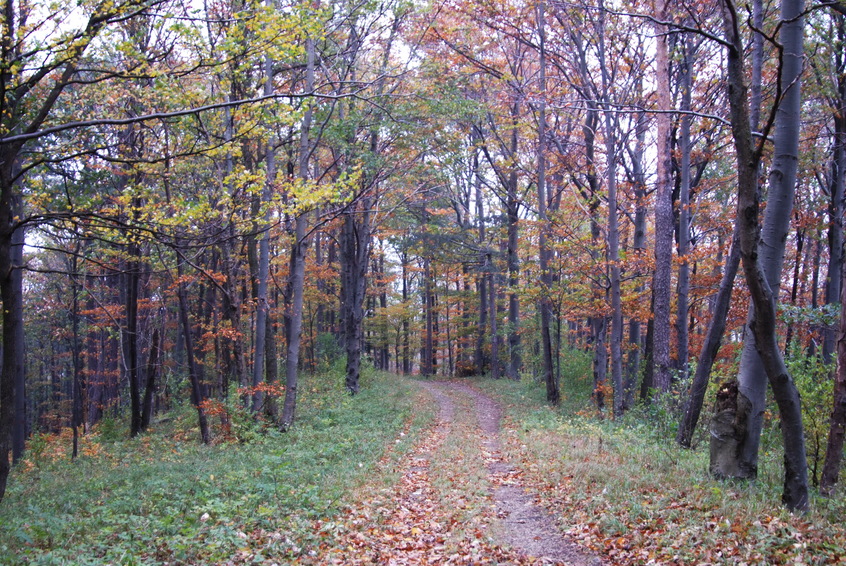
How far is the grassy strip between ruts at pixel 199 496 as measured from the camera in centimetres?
524

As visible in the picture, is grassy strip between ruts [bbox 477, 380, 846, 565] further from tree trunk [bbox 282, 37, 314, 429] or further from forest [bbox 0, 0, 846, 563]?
tree trunk [bbox 282, 37, 314, 429]

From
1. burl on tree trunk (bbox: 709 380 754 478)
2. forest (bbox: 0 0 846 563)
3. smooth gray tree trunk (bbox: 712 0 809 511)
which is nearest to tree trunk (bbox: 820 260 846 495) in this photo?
forest (bbox: 0 0 846 563)

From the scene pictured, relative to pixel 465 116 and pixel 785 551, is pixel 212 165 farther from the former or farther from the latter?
pixel 785 551

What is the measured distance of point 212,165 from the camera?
14.3 metres

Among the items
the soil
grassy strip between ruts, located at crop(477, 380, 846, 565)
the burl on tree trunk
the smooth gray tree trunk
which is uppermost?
the smooth gray tree trunk

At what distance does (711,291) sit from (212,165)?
1508 cm

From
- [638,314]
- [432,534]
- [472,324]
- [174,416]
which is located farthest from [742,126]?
[472,324]

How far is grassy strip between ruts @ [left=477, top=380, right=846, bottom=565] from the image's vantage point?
4.46 m

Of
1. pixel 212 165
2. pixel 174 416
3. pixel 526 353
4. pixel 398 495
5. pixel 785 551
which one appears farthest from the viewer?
pixel 526 353

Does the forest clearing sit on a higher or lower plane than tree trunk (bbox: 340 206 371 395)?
lower

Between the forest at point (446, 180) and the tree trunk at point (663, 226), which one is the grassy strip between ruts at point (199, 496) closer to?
the forest at point (446, 180)

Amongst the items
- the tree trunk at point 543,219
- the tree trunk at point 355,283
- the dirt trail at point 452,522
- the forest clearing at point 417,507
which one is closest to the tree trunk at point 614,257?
the forest clearing at point 417,507

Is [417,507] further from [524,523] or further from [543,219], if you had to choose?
[543,219]

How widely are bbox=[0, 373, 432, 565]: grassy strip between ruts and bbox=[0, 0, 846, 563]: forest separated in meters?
0.93
